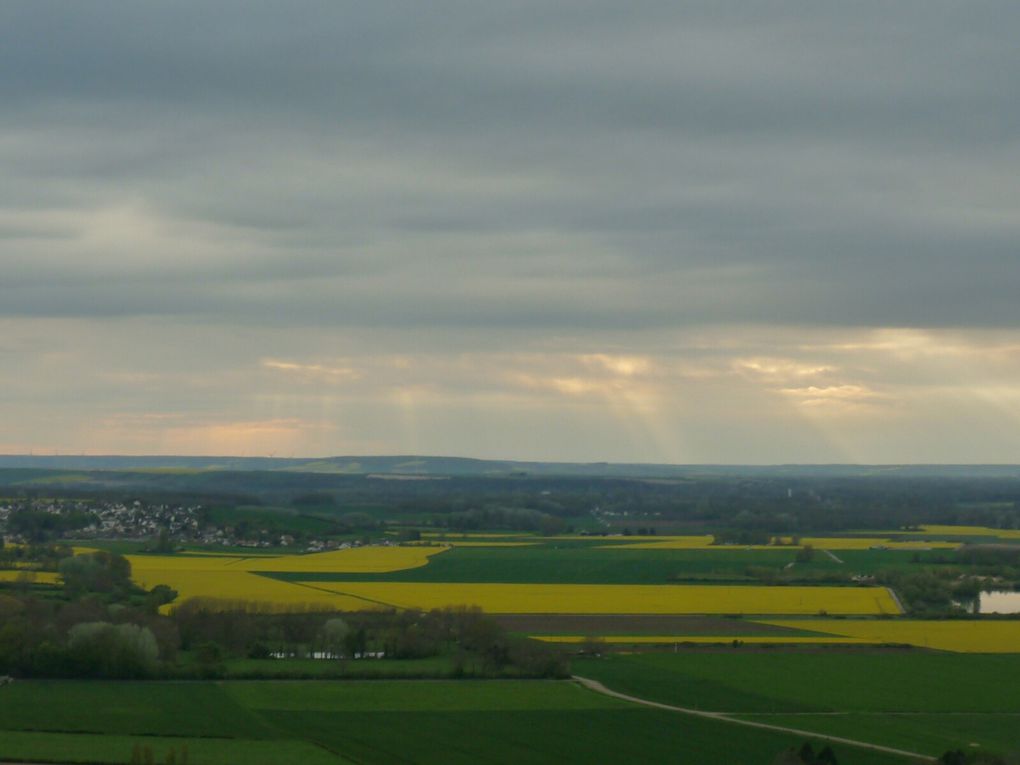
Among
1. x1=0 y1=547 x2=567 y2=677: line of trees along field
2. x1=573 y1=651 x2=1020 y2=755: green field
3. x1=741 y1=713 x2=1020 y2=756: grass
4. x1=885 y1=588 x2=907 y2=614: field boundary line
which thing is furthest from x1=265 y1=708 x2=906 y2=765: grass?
x1=885 y1=588 x2=907 y2=614: field boundary line

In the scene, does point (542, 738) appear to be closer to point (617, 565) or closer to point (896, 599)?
point (896, 599)

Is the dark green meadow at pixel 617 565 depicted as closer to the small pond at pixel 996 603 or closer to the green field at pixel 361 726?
the small pond at pixel 996 603

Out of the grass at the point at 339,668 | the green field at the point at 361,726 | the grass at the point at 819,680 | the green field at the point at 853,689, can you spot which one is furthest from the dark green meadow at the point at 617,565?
the green field at the point at 361,726

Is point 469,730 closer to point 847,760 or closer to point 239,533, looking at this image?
point 847,760

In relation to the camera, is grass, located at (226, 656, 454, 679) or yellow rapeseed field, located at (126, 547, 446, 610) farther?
yellow rapeseed field, located at (126, 547, 446, 610)

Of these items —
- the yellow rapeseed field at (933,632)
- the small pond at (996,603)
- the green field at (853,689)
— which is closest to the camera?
the green field at (853,689)

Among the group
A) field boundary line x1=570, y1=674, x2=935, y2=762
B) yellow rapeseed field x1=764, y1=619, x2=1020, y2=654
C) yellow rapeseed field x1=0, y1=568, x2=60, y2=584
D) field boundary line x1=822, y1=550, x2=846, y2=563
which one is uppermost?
field boundary line x1=822, y1=550, x2=846, y2=563

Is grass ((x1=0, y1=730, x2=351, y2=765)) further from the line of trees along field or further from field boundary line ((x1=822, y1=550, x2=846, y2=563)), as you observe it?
field boundary line ((x1=822, y1=550, x2=846, y2=563))
